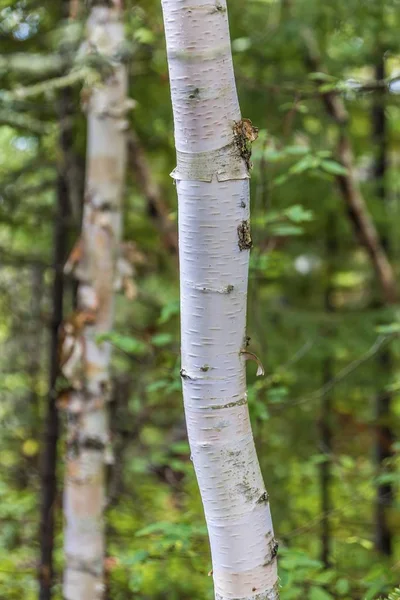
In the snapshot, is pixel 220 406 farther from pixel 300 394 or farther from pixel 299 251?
pixel 299 251

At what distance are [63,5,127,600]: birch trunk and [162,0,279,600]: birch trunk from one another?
6.07 ft

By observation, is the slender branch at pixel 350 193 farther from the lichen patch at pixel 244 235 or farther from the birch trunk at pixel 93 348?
the lichen patch at pixel 244 235

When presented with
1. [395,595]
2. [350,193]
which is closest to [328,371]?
[350,193]

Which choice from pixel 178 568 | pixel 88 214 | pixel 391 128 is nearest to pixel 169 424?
pixel 178 568

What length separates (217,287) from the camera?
136 cm

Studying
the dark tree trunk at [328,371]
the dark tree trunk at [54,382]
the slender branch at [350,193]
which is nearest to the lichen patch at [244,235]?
the dark tree trunk at [54,382]

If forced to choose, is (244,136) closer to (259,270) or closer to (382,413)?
(259,270)

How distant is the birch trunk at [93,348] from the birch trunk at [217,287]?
1.85m

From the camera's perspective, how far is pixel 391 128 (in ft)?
22.5

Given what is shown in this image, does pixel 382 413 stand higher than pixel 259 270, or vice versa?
pixel 259 270

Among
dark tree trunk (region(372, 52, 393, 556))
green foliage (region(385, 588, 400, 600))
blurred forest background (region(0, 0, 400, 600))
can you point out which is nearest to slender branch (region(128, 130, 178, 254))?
blurred forest background (region(0, 0, 400, 600))

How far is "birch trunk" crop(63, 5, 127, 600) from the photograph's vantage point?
3.22m

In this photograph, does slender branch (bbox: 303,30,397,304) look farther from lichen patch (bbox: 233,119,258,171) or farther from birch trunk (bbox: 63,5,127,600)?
lichen patch (bbox: 233,119,258,171)

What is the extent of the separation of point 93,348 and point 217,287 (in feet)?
6.50
